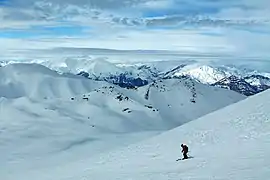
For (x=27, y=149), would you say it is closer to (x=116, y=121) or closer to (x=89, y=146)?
(x=89, y=146)

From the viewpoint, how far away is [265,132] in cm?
3084

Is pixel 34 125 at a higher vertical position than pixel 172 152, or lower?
higher

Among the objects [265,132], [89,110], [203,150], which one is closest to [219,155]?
[203,150]

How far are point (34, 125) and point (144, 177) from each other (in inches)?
5104

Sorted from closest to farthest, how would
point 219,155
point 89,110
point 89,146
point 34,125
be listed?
point 219,155 → point 89,146 → point 34,125 → point 89,110

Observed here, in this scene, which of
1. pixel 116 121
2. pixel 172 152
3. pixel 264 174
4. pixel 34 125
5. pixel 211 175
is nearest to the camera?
pixel 264 174

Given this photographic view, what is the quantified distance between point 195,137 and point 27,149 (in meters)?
73.0

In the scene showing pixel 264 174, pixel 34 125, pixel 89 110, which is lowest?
pixel 264 174

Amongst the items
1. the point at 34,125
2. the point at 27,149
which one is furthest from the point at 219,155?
the point at 34,125

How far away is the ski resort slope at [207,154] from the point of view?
70.5 ft

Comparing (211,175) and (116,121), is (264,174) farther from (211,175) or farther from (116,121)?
(116,121)

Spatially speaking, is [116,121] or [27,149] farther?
[116,121]

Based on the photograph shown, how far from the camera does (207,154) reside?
92.3 feet

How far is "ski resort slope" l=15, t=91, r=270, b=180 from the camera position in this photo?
2148cm
